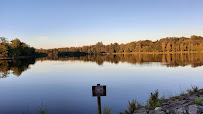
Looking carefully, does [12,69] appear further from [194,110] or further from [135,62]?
[194,110]

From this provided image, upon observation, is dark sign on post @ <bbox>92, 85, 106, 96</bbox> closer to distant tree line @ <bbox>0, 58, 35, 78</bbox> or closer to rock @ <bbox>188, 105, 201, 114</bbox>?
rock @ <bbox>188, 105, 201, 114</bbox>

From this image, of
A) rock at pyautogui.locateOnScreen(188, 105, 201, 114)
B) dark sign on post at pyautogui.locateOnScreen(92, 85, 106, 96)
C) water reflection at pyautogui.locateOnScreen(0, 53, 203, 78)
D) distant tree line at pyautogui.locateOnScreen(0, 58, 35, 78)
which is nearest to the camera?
rock at pyautogui.locateOnScreen(188, 105, 201, 114)

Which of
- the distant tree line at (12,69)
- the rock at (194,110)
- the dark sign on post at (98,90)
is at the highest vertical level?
the dark sign on post at (98,90)

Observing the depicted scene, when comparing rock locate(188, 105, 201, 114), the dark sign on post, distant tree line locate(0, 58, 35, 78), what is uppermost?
the dark sign on post

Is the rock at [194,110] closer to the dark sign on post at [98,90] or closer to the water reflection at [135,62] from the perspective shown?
the dark sign on post at [98,90]

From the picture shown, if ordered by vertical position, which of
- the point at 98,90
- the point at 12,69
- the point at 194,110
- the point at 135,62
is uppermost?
the point at 98,90

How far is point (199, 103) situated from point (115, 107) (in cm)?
→ 565

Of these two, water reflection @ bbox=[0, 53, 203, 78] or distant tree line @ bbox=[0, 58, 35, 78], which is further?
water reflection @ bbox=[0, 53, 203, 78]

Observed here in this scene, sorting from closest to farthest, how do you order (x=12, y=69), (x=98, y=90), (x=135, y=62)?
(x=98, y=90) < (x=12, y=69) < (x=135, y=62)

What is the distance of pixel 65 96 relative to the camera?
14.5m

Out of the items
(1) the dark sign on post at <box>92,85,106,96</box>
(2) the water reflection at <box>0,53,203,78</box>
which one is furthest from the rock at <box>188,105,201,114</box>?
(2) the water reflection at <box>0,53,203,78</box>

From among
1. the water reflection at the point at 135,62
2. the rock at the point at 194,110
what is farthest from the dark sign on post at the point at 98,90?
the water reflection at the point at 135,62

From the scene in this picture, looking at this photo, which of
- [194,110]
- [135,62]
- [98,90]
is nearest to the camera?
[194,110]

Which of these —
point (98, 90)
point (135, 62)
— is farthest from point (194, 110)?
point (135, 62)
